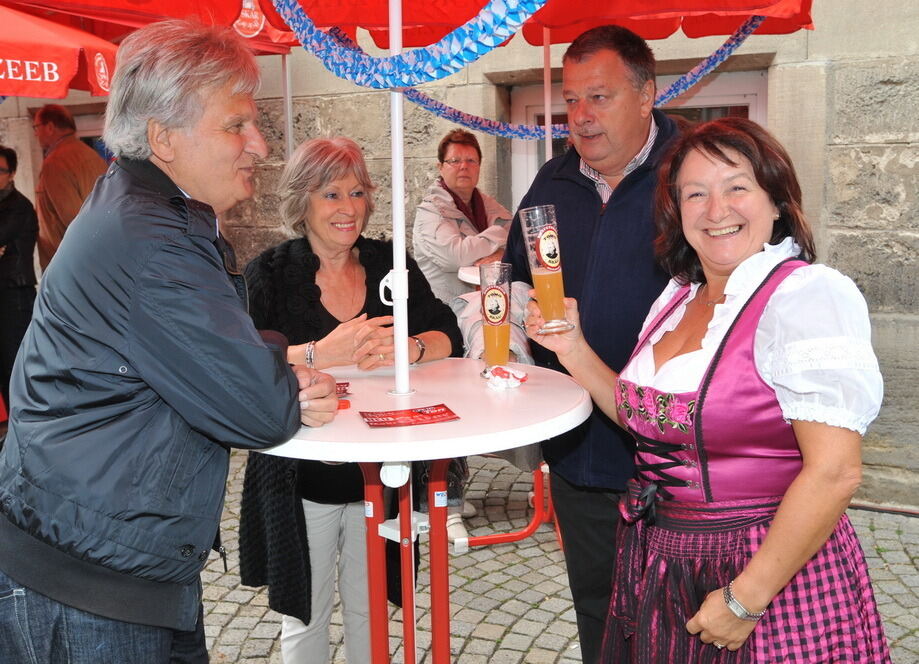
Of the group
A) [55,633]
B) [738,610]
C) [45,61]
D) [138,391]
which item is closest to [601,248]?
[738,610]

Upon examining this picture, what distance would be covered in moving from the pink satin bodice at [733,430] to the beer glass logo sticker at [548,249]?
18.2 inches

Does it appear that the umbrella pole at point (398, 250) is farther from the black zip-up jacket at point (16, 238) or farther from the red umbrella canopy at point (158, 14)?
the black zip-up jacket at point (16, 238)

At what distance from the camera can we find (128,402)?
1.59 meters

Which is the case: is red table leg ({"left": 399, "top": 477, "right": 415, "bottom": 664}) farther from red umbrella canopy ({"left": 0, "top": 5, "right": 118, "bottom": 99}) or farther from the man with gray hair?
red umbrella canopy ({"left": 0, "top": 5, "right": 118, "bottom": 99})

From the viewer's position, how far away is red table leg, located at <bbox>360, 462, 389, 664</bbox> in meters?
2.09

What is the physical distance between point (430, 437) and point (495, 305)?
0.64 m

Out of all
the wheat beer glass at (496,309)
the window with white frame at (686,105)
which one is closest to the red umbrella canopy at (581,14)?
the window with white frame at (686,105)

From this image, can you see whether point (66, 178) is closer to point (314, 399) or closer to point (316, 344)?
point (316, 344)

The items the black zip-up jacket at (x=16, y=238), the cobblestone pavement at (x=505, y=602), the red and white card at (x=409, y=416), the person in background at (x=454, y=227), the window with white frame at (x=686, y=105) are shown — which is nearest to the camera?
the red and white card at (x=409, y=416)

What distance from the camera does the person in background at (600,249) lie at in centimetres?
256

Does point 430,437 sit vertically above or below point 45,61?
below

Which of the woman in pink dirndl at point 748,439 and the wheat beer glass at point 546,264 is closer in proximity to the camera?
the woman in pink dirndl at point 748,439

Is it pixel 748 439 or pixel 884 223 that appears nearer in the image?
pixel 748 439

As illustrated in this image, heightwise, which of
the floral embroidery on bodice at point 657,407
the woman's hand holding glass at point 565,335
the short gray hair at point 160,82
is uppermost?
the short gray hair at point 160,82
